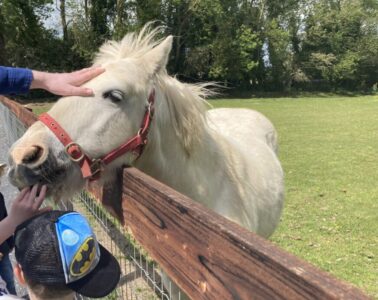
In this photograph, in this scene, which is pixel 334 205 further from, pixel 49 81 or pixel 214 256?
pixel 214 256

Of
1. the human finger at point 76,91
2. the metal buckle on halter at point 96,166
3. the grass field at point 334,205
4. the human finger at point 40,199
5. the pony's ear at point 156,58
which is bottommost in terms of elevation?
the grass field at point 334,205

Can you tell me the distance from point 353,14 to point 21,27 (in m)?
30.6

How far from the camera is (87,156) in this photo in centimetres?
217

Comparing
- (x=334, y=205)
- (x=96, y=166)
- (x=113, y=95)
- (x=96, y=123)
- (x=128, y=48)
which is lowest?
(x=334, y=205)

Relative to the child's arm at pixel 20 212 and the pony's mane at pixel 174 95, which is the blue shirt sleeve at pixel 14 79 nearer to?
the pony's mane at pixel 174 95

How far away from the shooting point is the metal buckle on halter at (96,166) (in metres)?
2.17

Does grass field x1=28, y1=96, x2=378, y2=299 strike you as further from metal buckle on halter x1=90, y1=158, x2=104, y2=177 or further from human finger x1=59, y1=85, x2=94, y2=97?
human finger x1=59, y1=85, x2=94, y2=97

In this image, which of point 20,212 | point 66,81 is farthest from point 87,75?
point 20,212

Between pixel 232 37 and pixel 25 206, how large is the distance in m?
35.4

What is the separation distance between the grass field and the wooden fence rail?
3.18m

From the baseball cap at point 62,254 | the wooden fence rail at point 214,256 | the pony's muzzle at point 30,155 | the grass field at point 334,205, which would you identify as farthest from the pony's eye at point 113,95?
the grass field at point 334,205

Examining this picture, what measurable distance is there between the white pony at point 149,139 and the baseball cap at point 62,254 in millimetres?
547

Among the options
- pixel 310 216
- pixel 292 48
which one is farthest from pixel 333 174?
pixel 292 48

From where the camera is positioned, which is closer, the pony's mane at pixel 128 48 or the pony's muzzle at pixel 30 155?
the pony's muzzle at pixel 30 155
